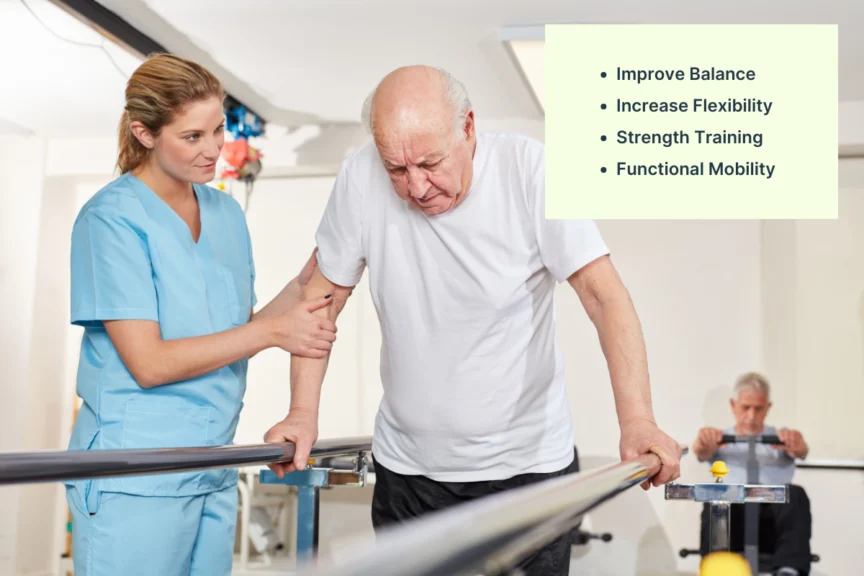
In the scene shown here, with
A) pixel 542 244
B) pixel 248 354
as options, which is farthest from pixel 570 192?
pixel 248 354

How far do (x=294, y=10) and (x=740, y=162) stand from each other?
9.55 feet

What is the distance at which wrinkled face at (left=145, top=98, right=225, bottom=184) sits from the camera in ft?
5.07

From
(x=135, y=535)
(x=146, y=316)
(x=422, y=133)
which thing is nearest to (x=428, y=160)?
(x=422, y=133)

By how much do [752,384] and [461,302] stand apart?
3624mm

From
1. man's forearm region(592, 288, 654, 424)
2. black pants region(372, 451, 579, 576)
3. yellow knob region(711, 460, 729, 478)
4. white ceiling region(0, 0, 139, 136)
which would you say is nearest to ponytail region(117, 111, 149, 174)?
black pants region(372, 451, 579, 576)

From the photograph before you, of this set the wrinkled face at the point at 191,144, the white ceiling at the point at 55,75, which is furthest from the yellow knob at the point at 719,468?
the white ceiling at the point at 55,75

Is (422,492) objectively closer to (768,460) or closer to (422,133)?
(422,133)

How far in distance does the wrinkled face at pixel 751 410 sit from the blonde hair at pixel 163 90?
3.82 m

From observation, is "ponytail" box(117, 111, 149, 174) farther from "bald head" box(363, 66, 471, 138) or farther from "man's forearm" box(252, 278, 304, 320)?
"bald head" box(363, 66, 471, 138)

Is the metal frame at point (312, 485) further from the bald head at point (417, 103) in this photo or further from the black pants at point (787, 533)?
the black pants at point (787, 533)

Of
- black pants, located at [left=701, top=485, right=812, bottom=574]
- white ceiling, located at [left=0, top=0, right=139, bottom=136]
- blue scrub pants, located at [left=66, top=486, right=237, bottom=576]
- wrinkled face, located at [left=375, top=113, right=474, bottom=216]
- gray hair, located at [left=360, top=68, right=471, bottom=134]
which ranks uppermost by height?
white ceiling, located at [left=0, top=0, right=139, bottom=136]

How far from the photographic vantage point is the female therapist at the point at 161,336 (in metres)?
1.45

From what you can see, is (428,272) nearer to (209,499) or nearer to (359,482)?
(359,482)

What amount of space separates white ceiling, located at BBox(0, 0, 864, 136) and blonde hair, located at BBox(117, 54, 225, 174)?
7.85 feet
